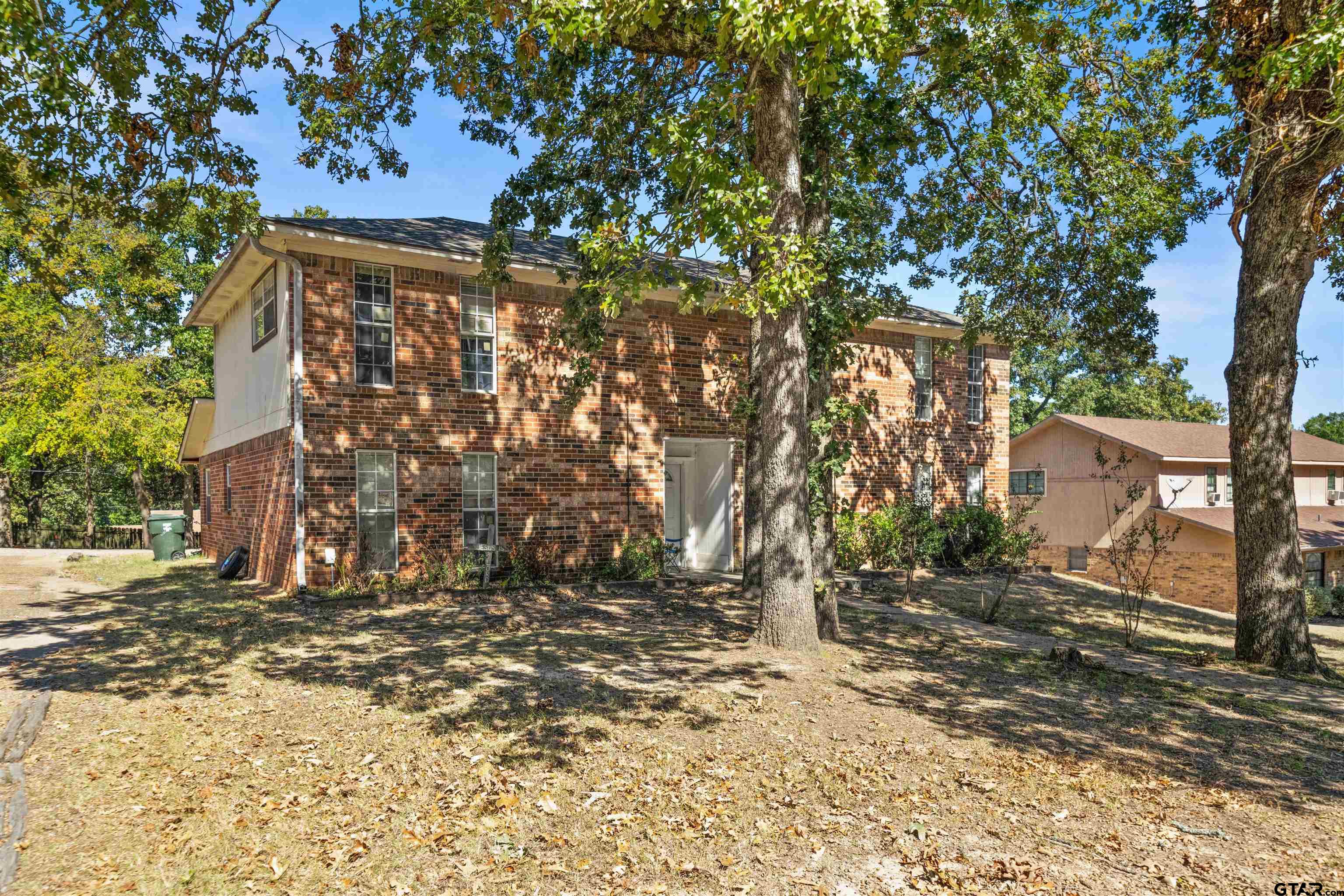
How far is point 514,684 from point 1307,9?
10.8 metres

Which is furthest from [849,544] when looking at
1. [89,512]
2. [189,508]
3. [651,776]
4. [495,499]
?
[89,512]

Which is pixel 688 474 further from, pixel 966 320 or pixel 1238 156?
pixel 1238 156

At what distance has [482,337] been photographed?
14117 millimetres

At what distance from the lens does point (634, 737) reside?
591 cm

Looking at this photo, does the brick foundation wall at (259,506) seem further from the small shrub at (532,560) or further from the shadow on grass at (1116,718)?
the shadow on grass at (1116,718)

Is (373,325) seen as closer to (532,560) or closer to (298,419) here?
(298,419)

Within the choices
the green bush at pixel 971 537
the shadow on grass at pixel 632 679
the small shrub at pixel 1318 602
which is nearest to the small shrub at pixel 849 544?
the green bush at pixel 971 537

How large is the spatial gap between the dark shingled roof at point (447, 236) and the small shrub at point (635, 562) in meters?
5.01

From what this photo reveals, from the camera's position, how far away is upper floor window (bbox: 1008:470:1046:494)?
34.4 meters

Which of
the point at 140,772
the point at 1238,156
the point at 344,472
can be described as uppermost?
the point at 1238,156

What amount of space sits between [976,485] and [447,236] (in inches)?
546

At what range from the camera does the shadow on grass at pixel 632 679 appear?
19.8 ft

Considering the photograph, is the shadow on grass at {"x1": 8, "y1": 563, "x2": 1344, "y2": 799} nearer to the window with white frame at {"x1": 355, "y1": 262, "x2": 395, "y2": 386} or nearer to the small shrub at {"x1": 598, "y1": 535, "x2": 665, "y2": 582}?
the small shrub at {"x1": 598, "y1": 535, "x2": 665, "y2": 582}

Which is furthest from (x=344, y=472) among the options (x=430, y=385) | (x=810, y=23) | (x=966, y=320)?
(x=966, y=320)
